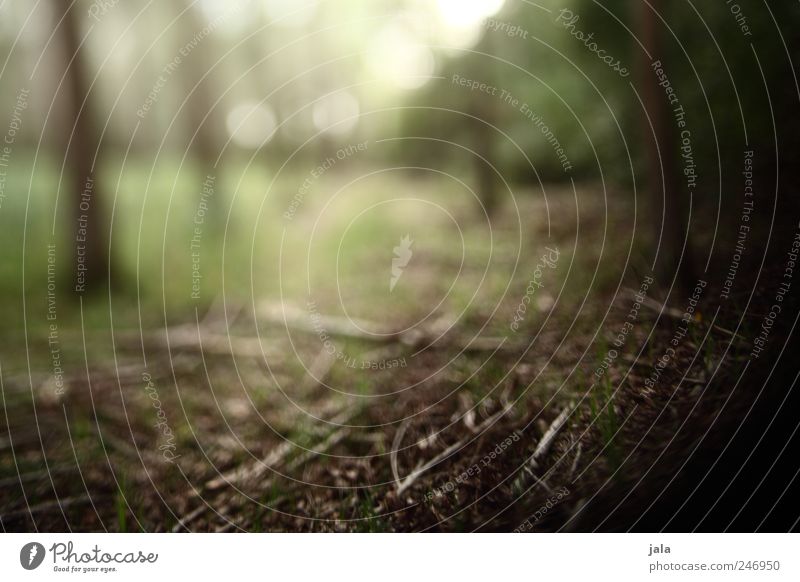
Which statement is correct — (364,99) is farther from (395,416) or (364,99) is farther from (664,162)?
(395,416)

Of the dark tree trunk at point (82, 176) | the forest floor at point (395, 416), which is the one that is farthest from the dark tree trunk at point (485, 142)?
the dark tree trunk at point (82, 176)

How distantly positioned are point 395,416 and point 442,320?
2.34 feet

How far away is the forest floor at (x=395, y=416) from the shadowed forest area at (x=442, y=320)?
1 centimetres

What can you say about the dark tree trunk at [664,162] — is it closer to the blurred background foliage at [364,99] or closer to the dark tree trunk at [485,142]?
the blurred background foliage at [364,99]

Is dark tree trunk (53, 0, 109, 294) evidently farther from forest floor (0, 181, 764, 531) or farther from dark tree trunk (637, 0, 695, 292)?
dark tree trunk (637, 0, 695, 292)

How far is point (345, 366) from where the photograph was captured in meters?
2.27

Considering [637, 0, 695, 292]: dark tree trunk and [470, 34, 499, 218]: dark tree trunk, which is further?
[470, 34, 499, 218]: dark tree trunk

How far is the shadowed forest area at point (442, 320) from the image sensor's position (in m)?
1.69

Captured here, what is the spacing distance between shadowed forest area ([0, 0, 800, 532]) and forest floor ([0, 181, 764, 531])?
0.4 inches

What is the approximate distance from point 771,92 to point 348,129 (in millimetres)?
1993

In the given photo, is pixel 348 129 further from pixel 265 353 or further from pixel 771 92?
pixel 771 92

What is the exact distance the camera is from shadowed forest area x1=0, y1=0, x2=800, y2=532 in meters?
1.69

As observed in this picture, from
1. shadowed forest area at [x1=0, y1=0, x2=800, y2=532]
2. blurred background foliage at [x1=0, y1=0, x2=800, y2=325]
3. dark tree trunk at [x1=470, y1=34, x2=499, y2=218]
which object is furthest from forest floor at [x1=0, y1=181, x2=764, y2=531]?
dark tree trunk at [x1=470, y1=34, x2=499, y2=218]

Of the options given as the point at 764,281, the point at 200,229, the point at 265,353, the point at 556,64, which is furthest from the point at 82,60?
the point at 764,281
